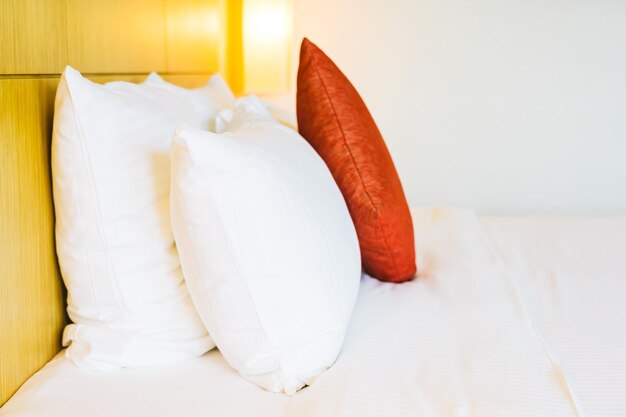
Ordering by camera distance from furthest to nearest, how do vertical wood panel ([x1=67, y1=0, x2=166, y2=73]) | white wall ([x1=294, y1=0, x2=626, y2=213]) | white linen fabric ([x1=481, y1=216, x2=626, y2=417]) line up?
white wall ([x1=294, y1=0, x2=626, y2=213]) < vertical wood panel ([x1=67, y1=0, x2=166, y2=73]) < white linen fabric ([x1=481, y1=216, x2=626, y2=417])

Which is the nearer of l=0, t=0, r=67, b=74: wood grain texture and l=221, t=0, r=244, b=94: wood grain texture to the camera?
l=0, t=0, r=67, b=74: wood grain texture

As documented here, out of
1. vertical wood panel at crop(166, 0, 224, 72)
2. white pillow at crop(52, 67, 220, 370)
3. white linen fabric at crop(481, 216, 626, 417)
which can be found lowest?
white linen fabric at crop(481, 216, 626, 417)

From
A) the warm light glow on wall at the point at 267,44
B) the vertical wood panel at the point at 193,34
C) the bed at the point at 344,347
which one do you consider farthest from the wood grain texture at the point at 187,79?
the bed at the point at 344,347

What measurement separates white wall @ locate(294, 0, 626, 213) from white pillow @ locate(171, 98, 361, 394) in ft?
5.65

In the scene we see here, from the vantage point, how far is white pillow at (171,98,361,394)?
101cm

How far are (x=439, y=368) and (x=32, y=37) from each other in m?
0.79

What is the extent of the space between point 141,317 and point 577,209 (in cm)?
204

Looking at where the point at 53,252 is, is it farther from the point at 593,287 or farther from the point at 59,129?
the point at 593,287

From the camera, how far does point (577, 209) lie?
2.74m

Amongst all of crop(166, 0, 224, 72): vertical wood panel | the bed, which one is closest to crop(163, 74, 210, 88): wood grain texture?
crop(166, 0, 224, 72): vertical wood panel

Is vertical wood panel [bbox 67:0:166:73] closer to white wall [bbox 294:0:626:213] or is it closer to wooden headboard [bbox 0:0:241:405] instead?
wooden headboard [bbox 0:0:241:405]

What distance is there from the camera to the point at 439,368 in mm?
1089

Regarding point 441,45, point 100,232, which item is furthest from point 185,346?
point 441,45

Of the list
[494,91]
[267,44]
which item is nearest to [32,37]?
[267,44]
